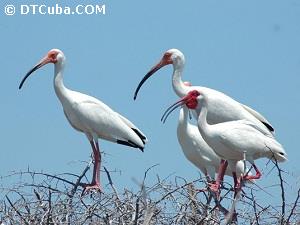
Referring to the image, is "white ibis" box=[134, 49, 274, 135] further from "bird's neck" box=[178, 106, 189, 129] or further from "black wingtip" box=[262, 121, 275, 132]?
"bird's neck" box=[178, 106, 189, 129]

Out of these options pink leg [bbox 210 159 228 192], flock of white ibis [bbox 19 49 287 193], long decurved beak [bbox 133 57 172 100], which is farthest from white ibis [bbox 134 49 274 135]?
long decurved beak [bbox 133 57 172 100]

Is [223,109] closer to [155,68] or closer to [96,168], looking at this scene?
[96,168]

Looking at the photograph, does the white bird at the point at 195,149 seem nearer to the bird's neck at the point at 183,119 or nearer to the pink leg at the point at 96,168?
the bird's neck at the point at 183,119

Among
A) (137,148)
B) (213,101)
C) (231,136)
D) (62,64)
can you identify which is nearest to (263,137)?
(231,136)

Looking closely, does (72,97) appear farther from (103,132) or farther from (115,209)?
(115,209)

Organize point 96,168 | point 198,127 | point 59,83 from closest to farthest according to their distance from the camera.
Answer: point 198,127 < point 96,168 < point 59,83

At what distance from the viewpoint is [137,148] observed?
1634cm

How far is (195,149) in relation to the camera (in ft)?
53.1

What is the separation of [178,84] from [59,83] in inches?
71.6

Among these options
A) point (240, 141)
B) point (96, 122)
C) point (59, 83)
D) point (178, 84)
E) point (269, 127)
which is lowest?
point (240, 141)

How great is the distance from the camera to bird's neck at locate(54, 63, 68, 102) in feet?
54.5

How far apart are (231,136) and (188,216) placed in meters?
3.20

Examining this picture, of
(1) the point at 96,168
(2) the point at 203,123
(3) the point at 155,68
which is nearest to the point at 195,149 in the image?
(1) the point at 96,168

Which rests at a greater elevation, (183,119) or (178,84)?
(178,84)
